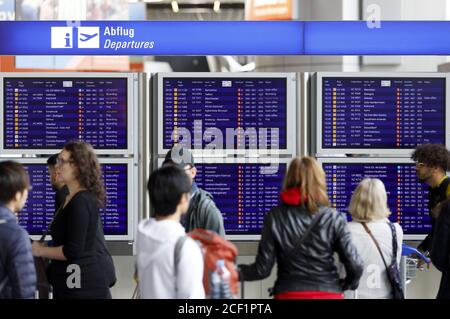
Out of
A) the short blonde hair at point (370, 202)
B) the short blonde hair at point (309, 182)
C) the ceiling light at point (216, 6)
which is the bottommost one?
the short blonde hair at point (370, 202)

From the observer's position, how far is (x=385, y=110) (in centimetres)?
688

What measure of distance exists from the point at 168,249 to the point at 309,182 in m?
1.02

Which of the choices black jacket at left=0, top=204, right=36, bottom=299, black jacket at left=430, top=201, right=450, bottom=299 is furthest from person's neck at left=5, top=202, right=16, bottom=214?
black jacket at left=430, top=201, right=450, bottom=299

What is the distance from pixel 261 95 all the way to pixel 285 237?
2642 mm

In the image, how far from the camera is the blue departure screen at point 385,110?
684 cm

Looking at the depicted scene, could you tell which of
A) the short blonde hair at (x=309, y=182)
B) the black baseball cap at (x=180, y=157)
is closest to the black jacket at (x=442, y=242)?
the short blonde hair at (x=309, y=182)

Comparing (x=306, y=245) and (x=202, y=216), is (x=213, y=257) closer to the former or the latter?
(x=306, y=245)

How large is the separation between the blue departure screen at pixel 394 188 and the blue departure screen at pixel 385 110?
17 cm

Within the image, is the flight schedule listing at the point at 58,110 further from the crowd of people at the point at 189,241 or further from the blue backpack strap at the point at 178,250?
the blue backpack strap at the point at 178,250

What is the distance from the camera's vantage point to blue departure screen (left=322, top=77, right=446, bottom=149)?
6840 millimetres

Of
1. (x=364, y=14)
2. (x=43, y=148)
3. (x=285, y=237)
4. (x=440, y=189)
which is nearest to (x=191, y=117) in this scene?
(x=43, y=148)

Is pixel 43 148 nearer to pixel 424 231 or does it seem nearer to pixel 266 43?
pixel 266 43

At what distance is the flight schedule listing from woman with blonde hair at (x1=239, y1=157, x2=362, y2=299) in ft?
8.95

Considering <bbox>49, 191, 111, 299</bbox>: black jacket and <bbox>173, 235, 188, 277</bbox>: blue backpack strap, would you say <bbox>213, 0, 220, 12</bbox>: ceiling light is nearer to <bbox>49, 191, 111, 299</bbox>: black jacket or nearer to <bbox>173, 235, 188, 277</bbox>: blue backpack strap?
<bbox>49, 191, 111, 299</bbox>: black jacket
